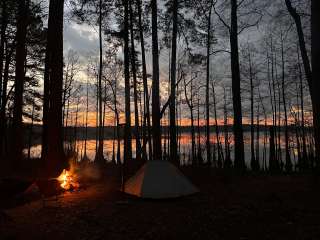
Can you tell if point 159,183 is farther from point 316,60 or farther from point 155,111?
point 316,60

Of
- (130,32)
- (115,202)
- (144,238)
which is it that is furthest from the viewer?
(130,32)

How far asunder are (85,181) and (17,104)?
221 inches

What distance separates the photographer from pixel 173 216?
598cm

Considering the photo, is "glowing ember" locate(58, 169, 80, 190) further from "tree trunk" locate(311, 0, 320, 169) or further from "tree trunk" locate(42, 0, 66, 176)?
"tree trunk" locate(311, 0, 320, 169)

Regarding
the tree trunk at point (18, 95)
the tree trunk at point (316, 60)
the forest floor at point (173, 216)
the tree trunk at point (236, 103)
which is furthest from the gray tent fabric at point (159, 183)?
the tree trunk at point (18, 95)

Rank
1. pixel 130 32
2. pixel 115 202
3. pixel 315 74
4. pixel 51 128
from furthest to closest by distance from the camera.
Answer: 1. pixel 130 32
2. pixel 51 128
3. pixel 315 74
4. pixel 115 202

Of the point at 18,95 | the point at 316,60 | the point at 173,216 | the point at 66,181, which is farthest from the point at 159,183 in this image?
the point at 18,95

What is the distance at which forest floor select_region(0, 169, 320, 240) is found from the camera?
5.05 meters

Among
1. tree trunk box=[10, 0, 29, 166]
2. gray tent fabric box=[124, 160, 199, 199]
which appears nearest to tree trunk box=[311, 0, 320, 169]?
gray tent fabric box=[124, 160, 199, 199]

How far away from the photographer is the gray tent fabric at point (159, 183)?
7.19 meters

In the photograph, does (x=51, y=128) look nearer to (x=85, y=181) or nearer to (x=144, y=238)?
(x=85, y=181)

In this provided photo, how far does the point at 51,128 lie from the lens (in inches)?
359

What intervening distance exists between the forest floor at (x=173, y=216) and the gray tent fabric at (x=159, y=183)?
0.26 metres

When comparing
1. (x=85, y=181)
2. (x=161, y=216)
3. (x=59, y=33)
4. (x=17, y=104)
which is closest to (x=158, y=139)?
(x=85, y=181)
